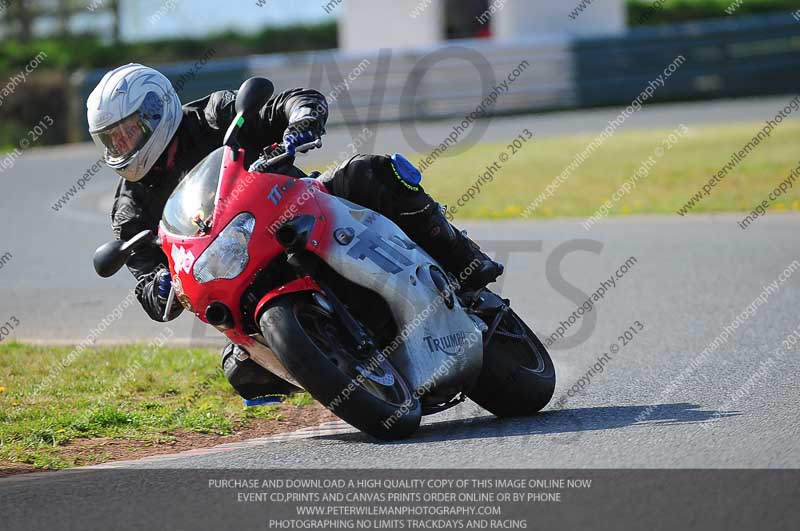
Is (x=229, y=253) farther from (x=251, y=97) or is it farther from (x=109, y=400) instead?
(x=109, y=400)

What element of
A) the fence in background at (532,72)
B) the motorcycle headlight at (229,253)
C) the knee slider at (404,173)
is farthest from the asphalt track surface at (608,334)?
the fence in background at (532,72)

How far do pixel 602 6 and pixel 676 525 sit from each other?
26676mm

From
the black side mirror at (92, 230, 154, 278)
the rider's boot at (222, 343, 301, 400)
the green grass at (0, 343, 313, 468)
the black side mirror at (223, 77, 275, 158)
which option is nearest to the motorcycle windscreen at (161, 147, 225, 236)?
the black side mirror at (92, 230, 154, 278)

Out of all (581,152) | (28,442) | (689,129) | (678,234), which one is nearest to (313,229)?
(28,442)

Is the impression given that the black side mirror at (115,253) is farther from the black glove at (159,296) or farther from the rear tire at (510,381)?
the rear tire at (510,381)

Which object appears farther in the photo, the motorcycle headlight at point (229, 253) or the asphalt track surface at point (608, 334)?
the motorcycle headlight at point (229, 253)

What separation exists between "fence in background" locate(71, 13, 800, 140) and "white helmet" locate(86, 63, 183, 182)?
1832 cm

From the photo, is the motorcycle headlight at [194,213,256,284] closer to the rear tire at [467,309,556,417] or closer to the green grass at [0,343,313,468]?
the green grass at [0,343,313,468]

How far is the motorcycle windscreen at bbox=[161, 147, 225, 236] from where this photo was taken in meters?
5.36

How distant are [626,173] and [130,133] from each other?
1214 centimetres

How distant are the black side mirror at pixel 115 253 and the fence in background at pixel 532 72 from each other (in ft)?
62.0

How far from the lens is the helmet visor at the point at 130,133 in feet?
19.1

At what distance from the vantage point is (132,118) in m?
5.82

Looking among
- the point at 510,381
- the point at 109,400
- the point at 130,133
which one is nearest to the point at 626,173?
the point at 109,400
